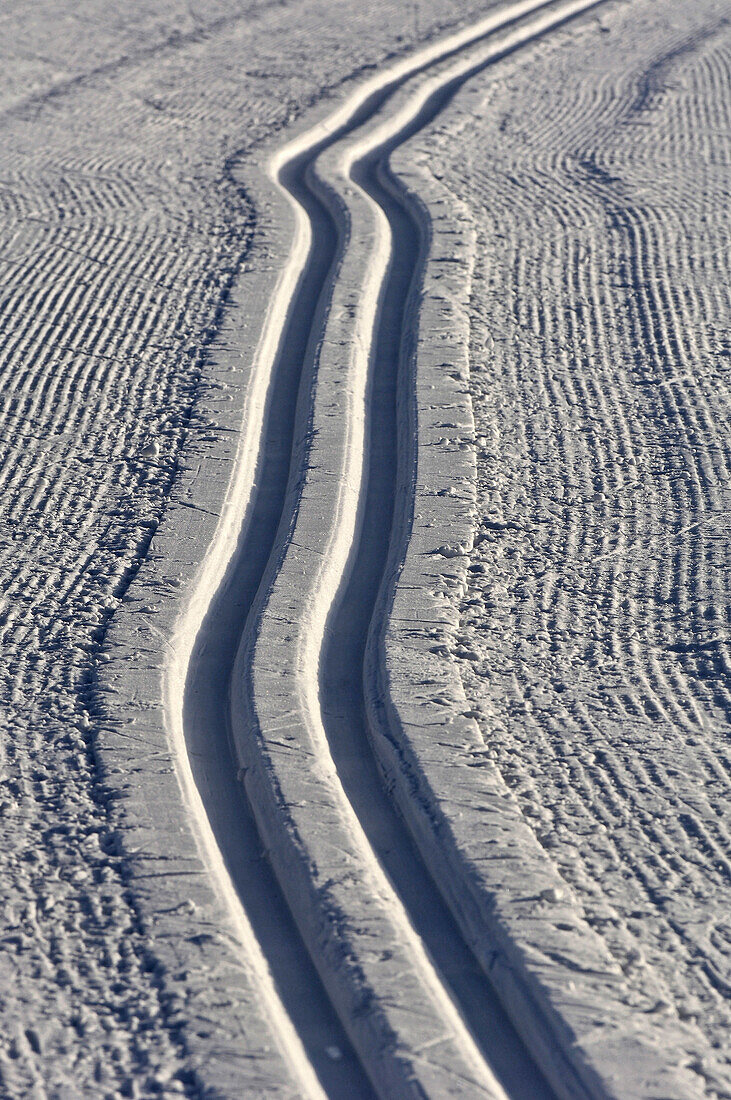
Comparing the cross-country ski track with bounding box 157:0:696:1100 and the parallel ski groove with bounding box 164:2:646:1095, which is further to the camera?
the parallel ski groove with bounding box 164:2:646:1095

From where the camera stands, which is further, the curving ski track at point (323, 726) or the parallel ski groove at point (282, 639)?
the parallel ski groove at point (282, 639)

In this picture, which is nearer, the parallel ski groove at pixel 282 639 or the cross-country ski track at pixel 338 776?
the cross-country ski track at pixel 338 776

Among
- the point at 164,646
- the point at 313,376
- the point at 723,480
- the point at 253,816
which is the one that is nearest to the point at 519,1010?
the point at 253,816

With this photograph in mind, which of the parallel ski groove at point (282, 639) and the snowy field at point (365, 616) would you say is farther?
the parallel ski groove at point (282, 639)

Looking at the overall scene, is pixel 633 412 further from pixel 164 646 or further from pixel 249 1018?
pixel 249 1018

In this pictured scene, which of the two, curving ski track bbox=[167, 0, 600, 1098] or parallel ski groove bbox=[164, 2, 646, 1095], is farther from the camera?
parallel ski groove bbox=[164, 2, 646, 1095]
